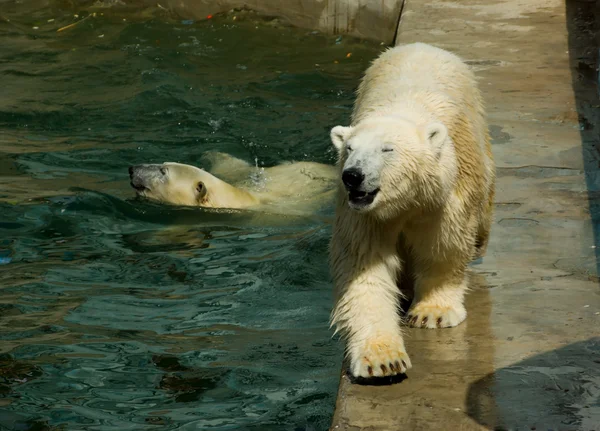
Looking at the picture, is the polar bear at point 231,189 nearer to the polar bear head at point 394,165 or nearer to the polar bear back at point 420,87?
the polar bear back at point 420,87

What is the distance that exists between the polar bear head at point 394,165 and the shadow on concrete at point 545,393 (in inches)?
27.6

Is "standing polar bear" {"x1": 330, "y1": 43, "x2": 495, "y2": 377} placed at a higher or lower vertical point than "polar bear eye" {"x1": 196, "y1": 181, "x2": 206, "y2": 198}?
higher

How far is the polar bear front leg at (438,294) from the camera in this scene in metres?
4.03

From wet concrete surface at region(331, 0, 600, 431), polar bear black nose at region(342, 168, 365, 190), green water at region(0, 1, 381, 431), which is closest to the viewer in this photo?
wet concrete surface at region(331, 0, 600, 431)

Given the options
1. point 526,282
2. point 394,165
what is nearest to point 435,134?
point 394,165

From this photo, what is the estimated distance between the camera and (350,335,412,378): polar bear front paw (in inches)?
139

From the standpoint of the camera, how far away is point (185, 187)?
269 inches

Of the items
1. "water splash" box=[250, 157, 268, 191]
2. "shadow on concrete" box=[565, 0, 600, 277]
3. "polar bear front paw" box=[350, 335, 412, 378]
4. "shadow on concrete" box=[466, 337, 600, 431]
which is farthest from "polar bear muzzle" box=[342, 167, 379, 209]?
"water splash" box=[250, 157, 268, 191]

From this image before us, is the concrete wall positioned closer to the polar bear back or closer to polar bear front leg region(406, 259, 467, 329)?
the polar bear back

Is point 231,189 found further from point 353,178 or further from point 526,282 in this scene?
point 353,178

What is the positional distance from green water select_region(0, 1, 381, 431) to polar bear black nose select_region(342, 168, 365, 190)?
1.11m

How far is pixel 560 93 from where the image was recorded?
23.8 feet

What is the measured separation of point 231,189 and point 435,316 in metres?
3.07

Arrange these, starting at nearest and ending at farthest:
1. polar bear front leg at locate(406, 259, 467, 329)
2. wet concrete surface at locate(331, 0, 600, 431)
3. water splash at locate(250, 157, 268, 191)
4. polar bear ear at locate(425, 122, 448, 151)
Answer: wet concrete surface at locate(331, 0, 600, 431), polar bear ear at locate(425, 122, 448, 151), polar bear front leg at locate(406, 259, 467, 329), water splash at locate(250, 157, 268, 191)
